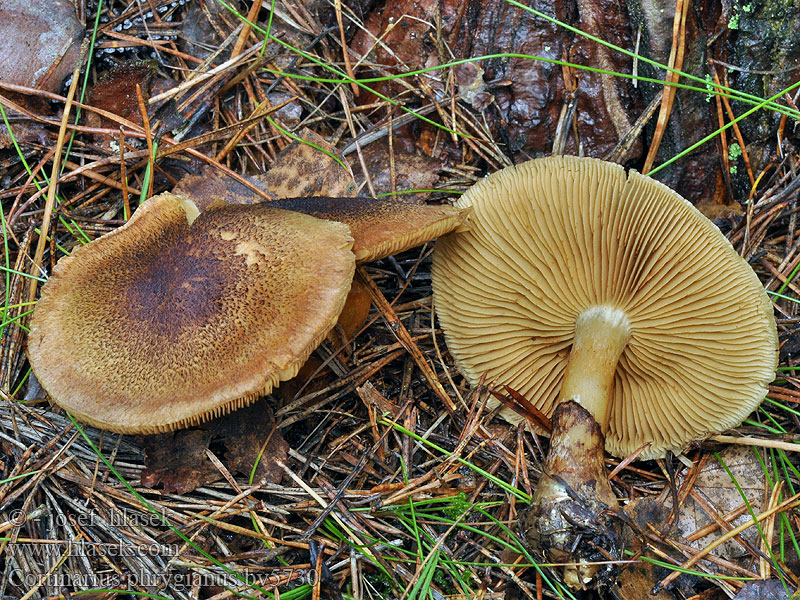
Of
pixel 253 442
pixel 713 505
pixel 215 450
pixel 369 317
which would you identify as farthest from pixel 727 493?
pixel 215 450

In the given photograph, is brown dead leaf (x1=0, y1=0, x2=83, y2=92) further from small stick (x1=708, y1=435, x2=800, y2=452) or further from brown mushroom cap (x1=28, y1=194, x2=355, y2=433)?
small stick (x1=708, y1=435, x2=800, y2=452)

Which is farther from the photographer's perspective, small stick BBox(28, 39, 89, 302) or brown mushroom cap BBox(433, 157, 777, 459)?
small stick BBox(28, 39, 89, 302)

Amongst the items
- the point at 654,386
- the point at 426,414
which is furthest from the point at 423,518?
the point at 654,386

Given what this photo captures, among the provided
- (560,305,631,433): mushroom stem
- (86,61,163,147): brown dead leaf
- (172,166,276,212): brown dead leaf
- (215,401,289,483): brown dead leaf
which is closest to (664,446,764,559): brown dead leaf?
(560,305,631,433): mushroom stem

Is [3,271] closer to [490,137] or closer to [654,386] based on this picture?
[490,137]

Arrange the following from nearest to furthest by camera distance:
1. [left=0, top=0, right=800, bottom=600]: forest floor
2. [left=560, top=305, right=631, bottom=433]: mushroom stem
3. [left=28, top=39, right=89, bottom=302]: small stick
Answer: [left=0, top=0, right=800, bottom=600]: forest floor
[left=560, top=305, right=631, bottom=433]: mushroom stem
[left=28, top=39, right=89, bottom=302]: small stick

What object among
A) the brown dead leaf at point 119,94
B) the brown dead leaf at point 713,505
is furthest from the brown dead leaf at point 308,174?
the brown dead leaf at point 713,505
